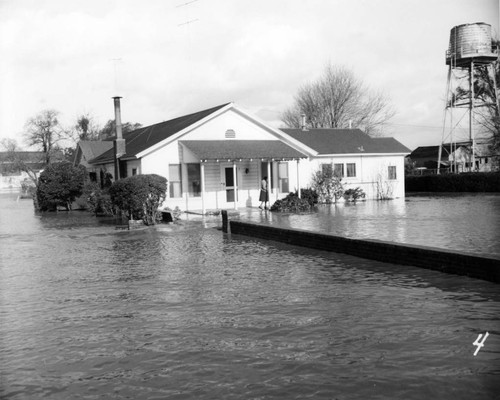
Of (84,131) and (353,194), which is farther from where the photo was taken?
(84,131)

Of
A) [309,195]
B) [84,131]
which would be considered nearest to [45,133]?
[84,131]

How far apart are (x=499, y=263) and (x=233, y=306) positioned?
429cm

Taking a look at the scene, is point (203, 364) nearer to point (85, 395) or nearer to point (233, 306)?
point (85, 395)

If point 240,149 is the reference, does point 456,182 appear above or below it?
below

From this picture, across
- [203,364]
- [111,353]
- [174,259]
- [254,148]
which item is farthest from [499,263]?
[254,148]

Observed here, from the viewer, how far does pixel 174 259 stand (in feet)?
45.6

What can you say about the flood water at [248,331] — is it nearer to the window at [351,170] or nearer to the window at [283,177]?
the window at [283,177]

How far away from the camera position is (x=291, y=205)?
2820cm

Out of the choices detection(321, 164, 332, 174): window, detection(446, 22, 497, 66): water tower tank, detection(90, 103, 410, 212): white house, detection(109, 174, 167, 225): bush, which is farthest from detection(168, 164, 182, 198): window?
detection(446, 22, 497, 66): water tower tank

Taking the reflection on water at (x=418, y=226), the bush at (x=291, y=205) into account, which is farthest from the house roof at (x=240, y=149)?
the reflection on water at (x=418, y=226)

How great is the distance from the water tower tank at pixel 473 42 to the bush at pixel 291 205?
20.9m

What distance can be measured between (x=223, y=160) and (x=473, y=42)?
24.1 metres

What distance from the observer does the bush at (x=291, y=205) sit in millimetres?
27953

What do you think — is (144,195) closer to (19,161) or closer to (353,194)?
(353,194)
